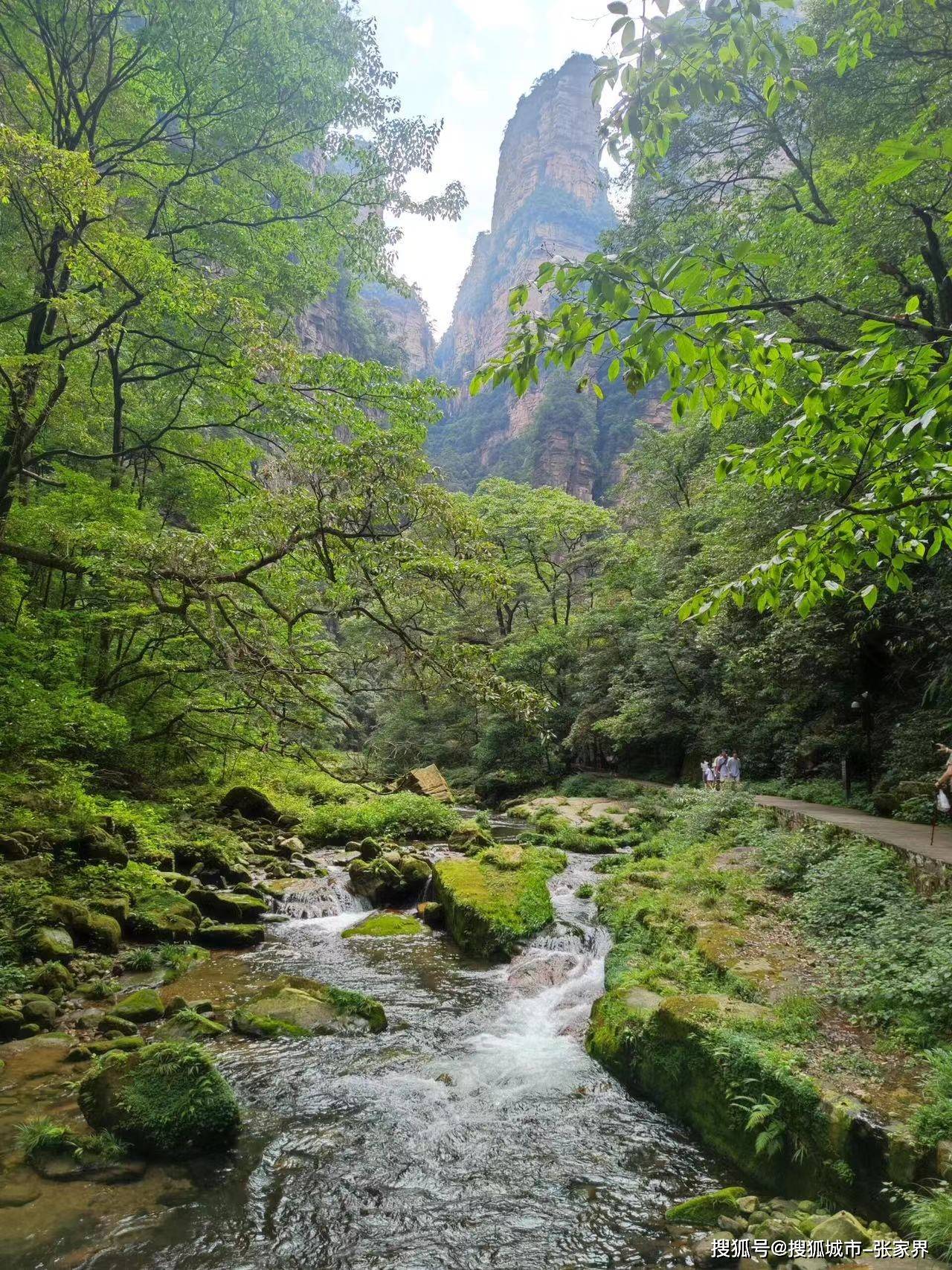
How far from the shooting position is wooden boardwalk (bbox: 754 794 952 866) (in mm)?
7469

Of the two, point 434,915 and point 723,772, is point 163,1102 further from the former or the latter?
point 723,772

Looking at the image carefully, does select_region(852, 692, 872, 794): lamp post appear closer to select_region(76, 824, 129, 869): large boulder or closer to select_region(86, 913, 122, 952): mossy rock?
select_region(86, 913, 122, 952): mossy rock

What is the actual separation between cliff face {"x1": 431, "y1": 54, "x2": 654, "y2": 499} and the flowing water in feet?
212

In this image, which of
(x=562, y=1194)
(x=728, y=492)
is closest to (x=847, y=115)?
(x=728, y=492)

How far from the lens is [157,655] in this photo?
12711 millimetres

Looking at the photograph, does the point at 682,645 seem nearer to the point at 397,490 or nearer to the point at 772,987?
the point at 772,987

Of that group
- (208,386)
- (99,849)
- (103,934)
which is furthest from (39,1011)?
(208,386)

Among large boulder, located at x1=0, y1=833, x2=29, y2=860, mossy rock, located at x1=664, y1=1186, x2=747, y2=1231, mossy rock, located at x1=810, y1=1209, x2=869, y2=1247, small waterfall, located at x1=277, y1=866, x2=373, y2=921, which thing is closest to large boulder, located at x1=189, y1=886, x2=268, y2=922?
small waterfall, located at x1=277, y1=866, x2=373, y2=921

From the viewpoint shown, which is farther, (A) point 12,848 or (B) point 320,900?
(B) point 320,900

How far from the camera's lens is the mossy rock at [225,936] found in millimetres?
9578

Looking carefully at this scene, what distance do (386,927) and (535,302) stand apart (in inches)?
4131

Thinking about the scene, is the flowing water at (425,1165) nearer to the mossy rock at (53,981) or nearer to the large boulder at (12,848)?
the mossy rock at (53,981)

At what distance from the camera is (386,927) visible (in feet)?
36.2

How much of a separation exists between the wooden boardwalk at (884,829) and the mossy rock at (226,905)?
929cm
